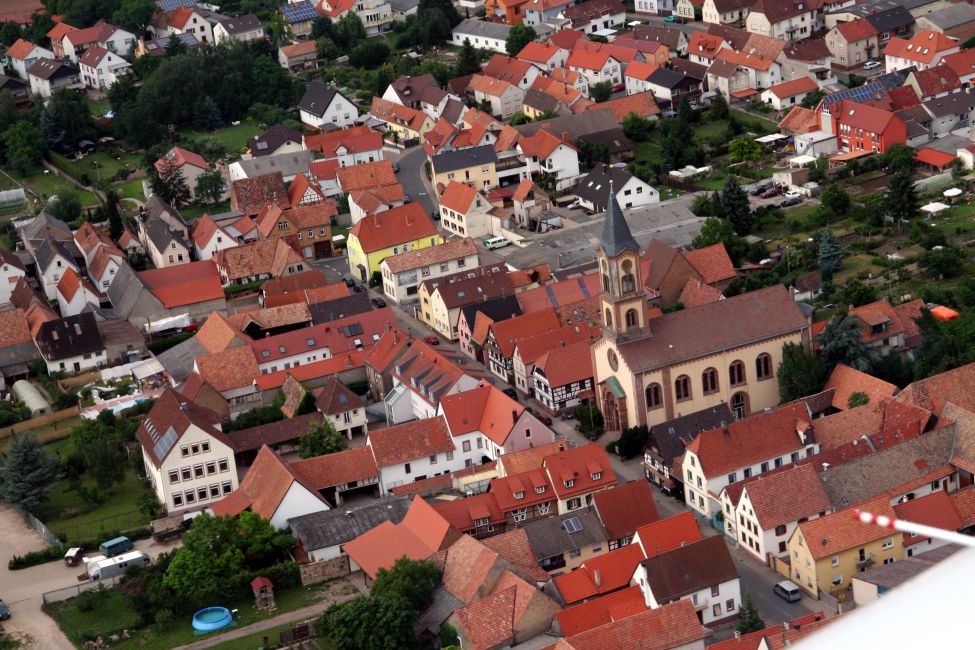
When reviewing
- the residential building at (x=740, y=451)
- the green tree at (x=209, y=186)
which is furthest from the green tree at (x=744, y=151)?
the residential building at (x=740, y=451)

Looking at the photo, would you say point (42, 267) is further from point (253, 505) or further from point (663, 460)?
point (663, 460)

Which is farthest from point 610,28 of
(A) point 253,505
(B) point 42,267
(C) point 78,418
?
(A) point 253,505

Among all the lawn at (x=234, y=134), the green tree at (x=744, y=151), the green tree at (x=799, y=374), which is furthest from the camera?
the lawn at (x=234, y=134)

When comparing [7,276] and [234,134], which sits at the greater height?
[234,134]

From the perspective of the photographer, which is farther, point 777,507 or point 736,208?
point 736,208

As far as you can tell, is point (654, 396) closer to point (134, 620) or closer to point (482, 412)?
point (482, 412)

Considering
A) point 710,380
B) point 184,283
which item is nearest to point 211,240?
point 184,283

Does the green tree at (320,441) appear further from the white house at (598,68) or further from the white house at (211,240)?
the white house at (598,68)
